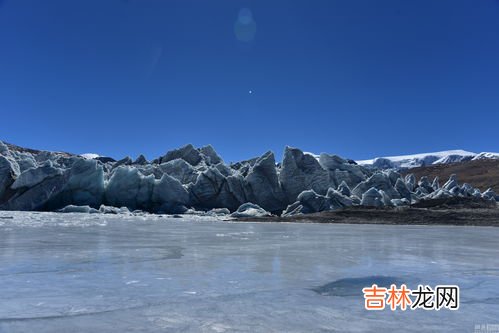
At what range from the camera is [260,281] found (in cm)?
398

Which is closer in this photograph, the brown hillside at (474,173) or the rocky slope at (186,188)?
the rocky slope at (186,188)

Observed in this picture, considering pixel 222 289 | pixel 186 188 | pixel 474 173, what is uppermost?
pixel 474 173

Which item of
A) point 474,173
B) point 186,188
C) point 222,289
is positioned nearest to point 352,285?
point 222,289

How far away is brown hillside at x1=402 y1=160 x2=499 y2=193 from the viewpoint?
2383 inches

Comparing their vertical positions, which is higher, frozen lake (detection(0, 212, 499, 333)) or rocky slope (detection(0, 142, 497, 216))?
rocky slope (detection(0, 142, 497, 216))

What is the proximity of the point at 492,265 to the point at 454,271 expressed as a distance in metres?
0.88

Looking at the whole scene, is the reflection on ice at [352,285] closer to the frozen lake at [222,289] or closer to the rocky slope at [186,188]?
the frozen lake at [222,289]

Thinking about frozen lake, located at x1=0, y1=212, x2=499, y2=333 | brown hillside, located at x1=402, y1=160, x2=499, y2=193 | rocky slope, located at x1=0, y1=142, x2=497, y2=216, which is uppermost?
brown hillside, located at x1=402, y1=160, x2=499, y2=193

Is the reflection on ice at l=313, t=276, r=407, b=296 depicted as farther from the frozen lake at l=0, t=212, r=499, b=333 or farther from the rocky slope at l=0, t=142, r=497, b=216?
the rocky slope at l=0, t=142, r=497, b=216

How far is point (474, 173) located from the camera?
2933 inches

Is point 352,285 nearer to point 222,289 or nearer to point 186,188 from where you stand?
point 222,289

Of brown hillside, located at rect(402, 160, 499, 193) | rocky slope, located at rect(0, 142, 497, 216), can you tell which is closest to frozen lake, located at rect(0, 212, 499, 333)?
rocky slope, located at rect(0, 142, 497, 216)

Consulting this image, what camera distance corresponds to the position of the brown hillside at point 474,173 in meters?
60.5

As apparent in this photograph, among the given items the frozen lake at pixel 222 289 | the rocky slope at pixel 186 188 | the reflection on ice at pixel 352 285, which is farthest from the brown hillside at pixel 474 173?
the reflection on ice at pixel 352 285
